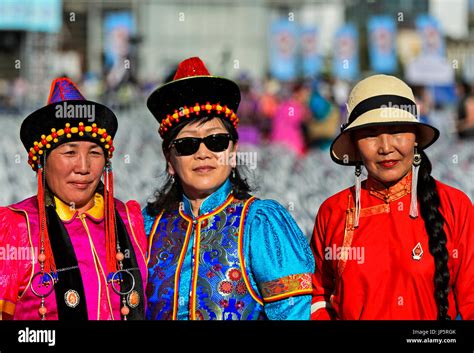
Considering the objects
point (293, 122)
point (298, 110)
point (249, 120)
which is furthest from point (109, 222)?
point (249, 120)

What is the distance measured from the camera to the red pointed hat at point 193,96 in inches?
152

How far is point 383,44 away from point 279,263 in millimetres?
22095

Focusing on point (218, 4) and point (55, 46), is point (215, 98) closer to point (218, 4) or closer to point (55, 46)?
Result: point (55, 46)

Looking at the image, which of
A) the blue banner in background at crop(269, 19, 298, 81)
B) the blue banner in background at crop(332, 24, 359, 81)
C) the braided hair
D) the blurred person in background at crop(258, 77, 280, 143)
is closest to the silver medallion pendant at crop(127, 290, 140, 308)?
the braided hair

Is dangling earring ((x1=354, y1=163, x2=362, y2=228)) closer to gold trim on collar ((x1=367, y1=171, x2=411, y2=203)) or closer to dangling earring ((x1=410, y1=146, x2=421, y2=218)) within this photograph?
gold trim on collar ((x1=367, y1=171, x2=411, y2=203))

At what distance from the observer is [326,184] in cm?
945

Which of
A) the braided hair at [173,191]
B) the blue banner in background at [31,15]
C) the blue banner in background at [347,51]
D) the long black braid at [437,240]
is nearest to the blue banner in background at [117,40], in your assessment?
the blue banner in background at [31,15]

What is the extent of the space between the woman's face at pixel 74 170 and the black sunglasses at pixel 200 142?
0.34m

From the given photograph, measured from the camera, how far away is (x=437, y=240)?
371 centimetres

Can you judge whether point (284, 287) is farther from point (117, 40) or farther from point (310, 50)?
point (310, 50)

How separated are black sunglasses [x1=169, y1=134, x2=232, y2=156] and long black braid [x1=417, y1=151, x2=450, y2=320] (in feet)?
2.76

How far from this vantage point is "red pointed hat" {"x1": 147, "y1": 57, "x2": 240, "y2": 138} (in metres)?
3.86

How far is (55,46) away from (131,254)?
22.7m

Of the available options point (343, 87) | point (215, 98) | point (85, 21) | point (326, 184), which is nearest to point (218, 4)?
point (85, 21)
